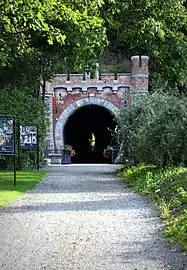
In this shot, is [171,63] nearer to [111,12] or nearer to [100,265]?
[111,12]

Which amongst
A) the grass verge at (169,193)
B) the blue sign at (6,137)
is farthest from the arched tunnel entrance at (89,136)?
the blue sign at (6,137)

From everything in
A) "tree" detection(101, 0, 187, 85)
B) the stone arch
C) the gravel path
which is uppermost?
"tree" detection(101, 0, 187, 85)

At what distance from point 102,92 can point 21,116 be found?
42.9 ft

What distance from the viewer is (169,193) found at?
13.3 m

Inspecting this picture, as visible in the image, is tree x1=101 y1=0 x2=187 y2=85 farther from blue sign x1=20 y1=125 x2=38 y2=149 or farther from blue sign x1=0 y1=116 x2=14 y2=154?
blue sign x1=0 y1=116 x2=14 y2=154

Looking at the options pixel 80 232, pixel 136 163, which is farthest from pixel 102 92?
pixel 80 232

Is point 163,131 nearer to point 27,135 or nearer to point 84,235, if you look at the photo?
point 27,135

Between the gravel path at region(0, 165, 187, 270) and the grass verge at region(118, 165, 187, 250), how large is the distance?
0.19 metres

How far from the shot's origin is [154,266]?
22.7ft

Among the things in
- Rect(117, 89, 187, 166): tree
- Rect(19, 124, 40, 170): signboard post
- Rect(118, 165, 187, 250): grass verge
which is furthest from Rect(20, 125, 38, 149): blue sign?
Rect(118, 165, 187, 250): grass verge

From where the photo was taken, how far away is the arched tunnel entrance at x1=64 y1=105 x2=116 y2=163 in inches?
1972

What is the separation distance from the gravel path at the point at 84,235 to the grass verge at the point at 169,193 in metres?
0.19

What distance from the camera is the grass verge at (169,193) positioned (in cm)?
894

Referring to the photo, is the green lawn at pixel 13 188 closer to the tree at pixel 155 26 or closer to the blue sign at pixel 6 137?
the blue sign at pixel 6 137
